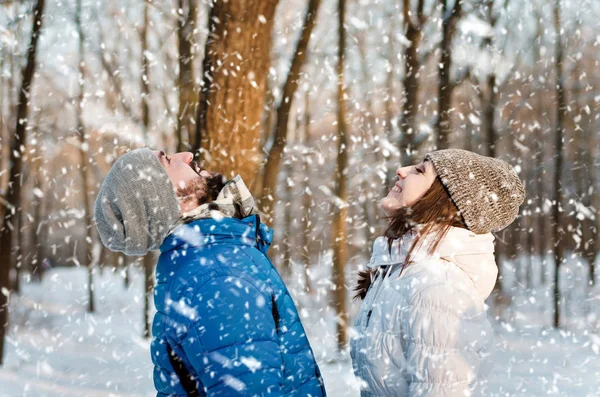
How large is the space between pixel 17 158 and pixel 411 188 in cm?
703

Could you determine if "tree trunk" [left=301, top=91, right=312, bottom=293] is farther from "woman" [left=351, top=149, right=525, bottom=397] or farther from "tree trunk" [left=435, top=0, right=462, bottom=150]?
"woman" [left=351, top=149, right=525, bottom=397]

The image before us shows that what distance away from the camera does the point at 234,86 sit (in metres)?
4.14

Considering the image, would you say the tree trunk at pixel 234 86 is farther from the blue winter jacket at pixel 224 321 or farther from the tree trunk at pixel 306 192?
the tree trunk at pixel 306 192

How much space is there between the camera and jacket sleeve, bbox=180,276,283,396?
1654 mm

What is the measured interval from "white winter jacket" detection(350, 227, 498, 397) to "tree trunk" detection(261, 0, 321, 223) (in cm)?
317

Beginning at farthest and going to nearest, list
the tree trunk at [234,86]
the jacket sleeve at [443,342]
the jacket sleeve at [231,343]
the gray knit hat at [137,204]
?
the tree trunk at [234,86]
the gray knit hat at [137,204]
the jacket sleeve at [443,342]
the jacket sleeve at [231,343]

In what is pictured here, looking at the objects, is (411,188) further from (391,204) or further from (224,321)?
(224,321)

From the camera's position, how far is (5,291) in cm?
726

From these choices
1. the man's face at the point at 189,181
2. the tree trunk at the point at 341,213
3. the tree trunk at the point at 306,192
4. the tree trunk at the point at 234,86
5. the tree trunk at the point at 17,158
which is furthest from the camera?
the tree trunk at the point at 306,192

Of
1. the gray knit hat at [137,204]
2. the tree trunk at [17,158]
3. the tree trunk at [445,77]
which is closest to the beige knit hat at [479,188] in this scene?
the gray knit hat at [137,204]

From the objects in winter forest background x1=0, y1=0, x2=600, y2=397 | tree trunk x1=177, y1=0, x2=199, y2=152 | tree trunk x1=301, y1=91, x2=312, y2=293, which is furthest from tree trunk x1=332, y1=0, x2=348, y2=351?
tree trunk x1=177, y1=0, x2=199, y2=152

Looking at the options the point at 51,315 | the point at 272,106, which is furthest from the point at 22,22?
the point at 51,315

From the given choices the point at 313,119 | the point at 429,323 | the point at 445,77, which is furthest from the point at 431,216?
the point at 313,119

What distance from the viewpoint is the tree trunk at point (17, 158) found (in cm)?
765
